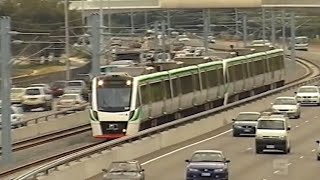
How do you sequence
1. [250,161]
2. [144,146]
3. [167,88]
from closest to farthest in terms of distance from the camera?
[250,161] < [144,146] < [167,88]

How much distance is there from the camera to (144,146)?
1581 inches

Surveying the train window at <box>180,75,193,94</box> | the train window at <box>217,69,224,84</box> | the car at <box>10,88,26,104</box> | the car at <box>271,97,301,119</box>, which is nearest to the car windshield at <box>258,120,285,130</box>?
the train window at <box>180,75,193,94</box>

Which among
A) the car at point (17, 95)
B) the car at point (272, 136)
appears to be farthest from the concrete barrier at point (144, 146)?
the car at point (17, 95)

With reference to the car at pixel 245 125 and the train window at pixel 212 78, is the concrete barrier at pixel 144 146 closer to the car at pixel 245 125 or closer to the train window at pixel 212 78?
the car at pixel 245 125

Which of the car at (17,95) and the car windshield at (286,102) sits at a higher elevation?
the car windshield at (286,102)

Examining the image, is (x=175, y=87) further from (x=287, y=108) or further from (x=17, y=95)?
(x=17, y=95)

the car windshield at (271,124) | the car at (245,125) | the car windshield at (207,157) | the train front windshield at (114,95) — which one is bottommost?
the car at (245,125)

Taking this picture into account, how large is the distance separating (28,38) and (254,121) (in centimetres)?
5440

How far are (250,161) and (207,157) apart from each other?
7512mm

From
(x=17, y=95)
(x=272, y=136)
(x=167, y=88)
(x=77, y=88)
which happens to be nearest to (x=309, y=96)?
(x=77, y=88)

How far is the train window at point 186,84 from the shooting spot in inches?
2061

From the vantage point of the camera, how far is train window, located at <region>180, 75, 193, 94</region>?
52.3m

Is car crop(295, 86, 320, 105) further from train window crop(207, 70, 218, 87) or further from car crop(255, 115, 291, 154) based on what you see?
car crop(255, 115, 291, 154)

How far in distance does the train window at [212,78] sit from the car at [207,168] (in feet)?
88.2
